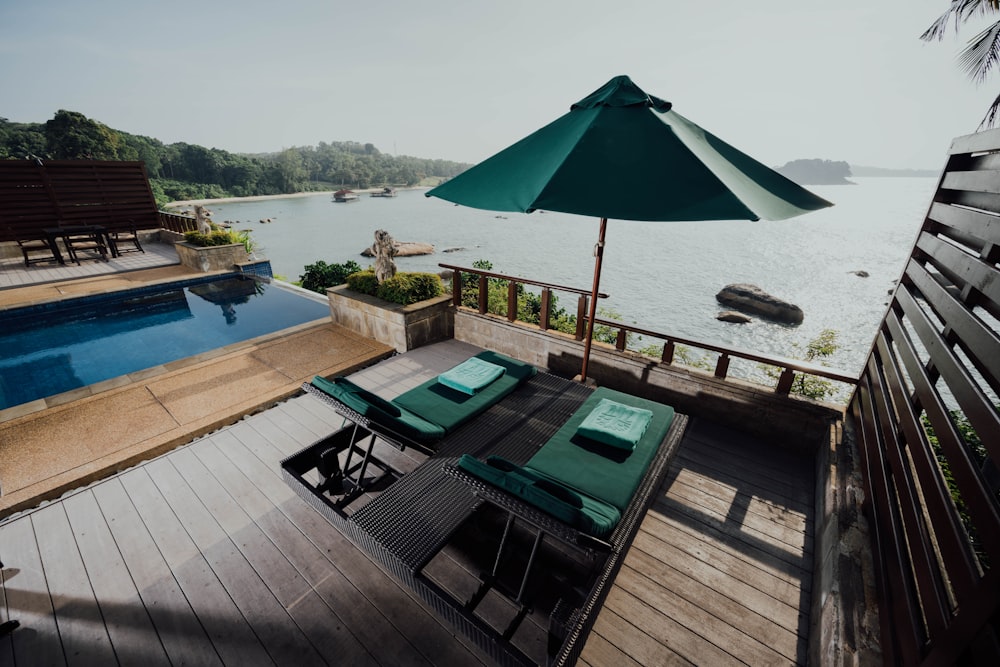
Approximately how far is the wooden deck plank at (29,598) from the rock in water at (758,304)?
26.9 meters

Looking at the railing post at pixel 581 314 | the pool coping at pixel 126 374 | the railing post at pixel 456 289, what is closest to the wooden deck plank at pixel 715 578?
the railing post at pixel 581 314

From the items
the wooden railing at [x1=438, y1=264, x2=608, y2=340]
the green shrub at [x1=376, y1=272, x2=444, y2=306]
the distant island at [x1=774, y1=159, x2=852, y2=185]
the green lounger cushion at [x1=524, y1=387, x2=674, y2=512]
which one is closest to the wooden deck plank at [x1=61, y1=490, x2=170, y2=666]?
the green lounger cushion at [x1=524, y1=387, x2=674, y2=512]

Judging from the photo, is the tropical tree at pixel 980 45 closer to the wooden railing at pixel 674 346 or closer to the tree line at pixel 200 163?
the wooden railing at pixel 674 346

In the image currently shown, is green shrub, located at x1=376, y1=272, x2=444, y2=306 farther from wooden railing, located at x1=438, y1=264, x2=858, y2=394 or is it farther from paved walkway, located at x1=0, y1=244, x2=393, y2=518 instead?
paved walkway, located at x1=0, y1=244, x2=393, y2=518

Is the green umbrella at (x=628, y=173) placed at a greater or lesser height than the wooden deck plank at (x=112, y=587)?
greater

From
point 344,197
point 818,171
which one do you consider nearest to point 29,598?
point 344,197

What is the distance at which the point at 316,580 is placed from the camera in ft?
7.49

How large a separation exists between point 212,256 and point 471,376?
359 inches

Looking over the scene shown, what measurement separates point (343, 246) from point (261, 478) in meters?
30.7

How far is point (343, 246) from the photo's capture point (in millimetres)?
30641

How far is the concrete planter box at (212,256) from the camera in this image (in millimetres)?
9148

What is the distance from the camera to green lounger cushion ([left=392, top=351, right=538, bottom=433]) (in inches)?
116

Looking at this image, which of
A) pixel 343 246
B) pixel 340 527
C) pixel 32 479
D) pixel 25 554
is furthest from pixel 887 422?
pixel 343 246

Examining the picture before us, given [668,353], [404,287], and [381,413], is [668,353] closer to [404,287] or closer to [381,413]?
[381,413]
